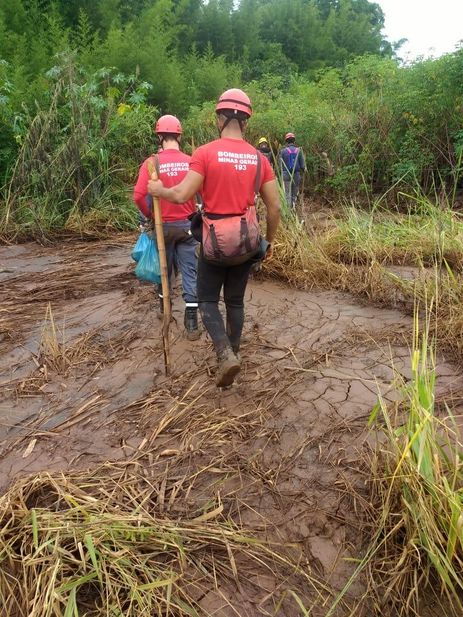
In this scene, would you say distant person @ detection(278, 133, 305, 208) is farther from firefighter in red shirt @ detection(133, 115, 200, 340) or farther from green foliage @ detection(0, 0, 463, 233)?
firefighter in red shirt @ detection(133, 115, 200, 340)

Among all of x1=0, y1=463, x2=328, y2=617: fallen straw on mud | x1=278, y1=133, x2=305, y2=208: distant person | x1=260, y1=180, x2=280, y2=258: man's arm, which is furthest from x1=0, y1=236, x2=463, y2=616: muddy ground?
x1=278, y1=133, x2=305, y2=208: distant person

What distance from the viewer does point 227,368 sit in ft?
8.96

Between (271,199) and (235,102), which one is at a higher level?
(235,102)

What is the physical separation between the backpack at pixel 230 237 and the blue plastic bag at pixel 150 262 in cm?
105

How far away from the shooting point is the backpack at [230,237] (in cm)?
261

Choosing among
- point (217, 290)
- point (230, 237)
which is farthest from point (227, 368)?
point (230, 237)

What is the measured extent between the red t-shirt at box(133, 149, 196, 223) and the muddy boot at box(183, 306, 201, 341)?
0.68m

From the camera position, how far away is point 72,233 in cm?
735

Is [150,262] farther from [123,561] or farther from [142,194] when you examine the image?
[123,561]

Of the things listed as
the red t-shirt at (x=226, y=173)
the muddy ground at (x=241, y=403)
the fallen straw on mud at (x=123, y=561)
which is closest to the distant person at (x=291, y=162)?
the muddy ground at (x=241, y=403)

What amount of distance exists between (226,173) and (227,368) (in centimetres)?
103

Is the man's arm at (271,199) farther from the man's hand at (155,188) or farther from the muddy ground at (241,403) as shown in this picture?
the muddy ground at (241,403)

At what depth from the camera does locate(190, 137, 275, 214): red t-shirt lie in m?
2.54

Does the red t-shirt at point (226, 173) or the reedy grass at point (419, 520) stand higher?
the red t-shirt at point (226, 173)
